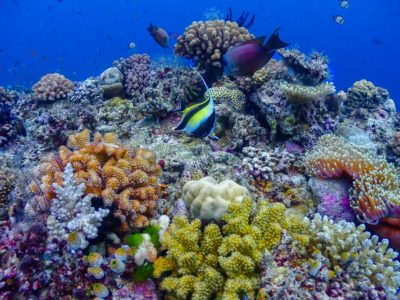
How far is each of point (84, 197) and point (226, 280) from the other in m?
1.70

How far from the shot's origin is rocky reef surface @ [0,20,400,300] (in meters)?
2.83

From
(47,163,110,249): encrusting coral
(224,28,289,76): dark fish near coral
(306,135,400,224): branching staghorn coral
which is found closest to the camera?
(47,163,110,249): encrusting coral

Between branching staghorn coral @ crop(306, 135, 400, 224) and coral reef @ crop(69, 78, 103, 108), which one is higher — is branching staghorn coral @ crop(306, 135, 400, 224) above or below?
below

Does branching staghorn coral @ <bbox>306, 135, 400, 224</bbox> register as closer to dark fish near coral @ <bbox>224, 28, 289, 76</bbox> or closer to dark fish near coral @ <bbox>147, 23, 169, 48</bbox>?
dark fish near coral @ <bbox>224, 28, 289, 76</bbox>

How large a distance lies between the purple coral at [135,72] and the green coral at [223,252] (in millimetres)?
5588

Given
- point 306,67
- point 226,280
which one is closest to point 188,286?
point 226,280

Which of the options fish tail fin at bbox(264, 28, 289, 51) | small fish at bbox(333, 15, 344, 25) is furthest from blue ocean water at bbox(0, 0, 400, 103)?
fish tail fin at bbox(264, 28, 289, 51)

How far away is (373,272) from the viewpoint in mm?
3057

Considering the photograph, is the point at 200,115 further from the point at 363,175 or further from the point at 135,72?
the point at 135,72

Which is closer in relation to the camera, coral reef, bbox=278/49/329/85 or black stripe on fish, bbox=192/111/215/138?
black stripe on fish, bbox=192/111/215/138

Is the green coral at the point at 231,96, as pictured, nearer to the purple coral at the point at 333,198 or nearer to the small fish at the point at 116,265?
the purple coral at the point at 333,198

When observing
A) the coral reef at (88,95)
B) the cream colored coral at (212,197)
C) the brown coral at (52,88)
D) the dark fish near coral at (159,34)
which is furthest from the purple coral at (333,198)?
the brown coral at (52,88)

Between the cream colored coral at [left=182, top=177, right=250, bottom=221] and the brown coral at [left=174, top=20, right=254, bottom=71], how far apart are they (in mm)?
4280

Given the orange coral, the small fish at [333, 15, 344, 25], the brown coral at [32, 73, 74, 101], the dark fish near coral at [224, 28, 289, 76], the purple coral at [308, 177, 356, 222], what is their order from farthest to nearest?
the small fish at [333, 15, 344, 25], the brown coral at [32, 73, 74, 101], the dark fish near coral at [224, 28, 289, 76], the purple coral at [308, 177, 356, 222], the orange coral
